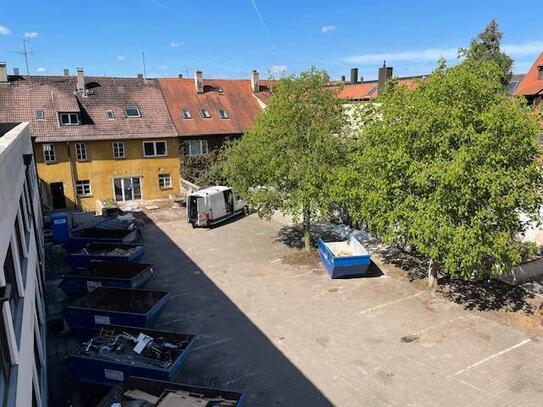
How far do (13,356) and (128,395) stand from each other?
3.66 meters

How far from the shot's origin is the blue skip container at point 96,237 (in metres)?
20.4

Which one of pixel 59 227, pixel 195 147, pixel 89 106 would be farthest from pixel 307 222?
pixel 89 106

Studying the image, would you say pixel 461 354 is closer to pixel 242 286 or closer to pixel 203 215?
pixel 242 286

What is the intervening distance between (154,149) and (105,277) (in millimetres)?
19045

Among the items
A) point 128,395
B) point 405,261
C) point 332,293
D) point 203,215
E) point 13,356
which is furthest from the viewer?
point 203,215

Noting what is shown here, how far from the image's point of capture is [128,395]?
9492 mm

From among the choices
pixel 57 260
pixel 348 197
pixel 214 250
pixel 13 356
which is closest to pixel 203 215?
pixel 214 250

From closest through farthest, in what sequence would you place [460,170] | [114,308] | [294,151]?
[460,170]
[114,308]
[294,151]

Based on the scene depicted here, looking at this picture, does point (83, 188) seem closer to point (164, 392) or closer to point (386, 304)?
point (386, 304)

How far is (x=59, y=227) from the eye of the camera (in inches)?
936

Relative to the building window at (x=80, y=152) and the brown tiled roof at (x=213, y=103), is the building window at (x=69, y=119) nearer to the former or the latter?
the building window at (x=80, y=152)

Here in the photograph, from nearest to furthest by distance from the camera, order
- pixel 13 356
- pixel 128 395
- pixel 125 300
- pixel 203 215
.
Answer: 1. pixel 13 356
2. pixel 128 395
3. pixel 125 300
4. pixel 203 215

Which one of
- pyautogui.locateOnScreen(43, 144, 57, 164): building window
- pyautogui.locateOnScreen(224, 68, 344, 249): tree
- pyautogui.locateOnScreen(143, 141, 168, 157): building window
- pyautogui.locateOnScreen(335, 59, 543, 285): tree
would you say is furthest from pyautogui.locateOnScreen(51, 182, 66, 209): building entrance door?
pyautogui.locateOnScreen(335, 59, 543, 285): tree

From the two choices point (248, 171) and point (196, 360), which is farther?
point (248, 171)
